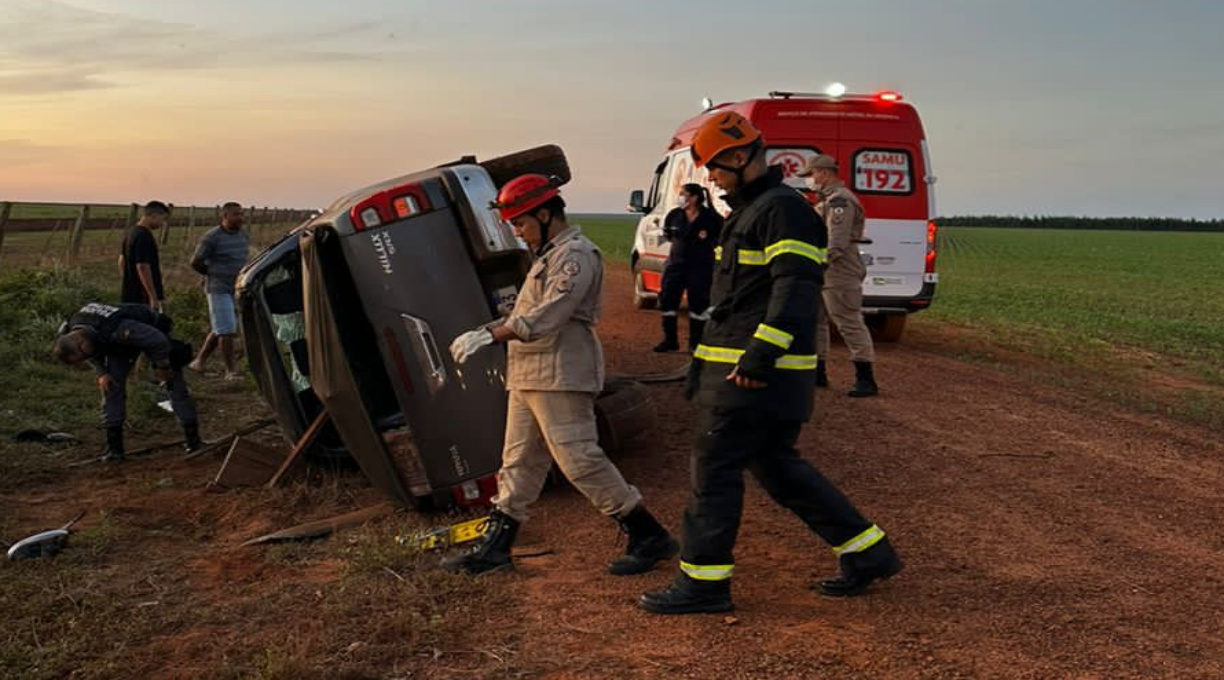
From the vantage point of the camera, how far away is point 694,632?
162 inches

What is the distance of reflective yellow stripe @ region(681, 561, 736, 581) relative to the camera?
167 inches

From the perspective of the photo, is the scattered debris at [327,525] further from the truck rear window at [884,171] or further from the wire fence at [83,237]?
the wire fence at [83,237]

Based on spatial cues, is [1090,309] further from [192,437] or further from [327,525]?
[327,525]

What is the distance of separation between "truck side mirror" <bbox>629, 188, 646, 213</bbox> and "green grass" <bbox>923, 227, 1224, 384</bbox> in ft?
18.1

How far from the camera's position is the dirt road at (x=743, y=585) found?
12.9 feet

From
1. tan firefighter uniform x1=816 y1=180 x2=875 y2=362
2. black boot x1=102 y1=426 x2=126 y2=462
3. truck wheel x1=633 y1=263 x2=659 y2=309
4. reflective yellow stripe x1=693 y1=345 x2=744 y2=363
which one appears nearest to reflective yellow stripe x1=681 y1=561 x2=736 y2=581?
reflective yellow stripe x1=693 y1=345 x2=744 y2=363

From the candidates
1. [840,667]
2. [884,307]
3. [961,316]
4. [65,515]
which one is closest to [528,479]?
[840,667]

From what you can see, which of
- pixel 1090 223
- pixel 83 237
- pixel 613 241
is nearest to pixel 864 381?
pixel 83 237

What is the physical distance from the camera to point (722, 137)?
13.8 feet

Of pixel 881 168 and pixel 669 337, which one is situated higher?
pixel 881 168

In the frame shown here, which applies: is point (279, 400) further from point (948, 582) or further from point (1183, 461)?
point (1183, 461)

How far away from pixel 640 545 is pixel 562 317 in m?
1.11

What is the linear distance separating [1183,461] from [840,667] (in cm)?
461

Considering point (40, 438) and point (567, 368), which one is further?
point (40, 438)
